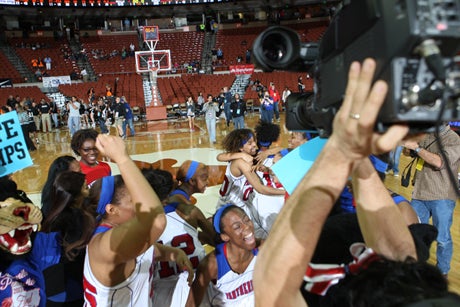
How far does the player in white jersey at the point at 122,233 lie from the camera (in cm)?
140

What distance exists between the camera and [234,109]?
11875 mm

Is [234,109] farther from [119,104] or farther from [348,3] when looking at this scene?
[348,3]

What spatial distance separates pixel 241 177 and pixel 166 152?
6496mm

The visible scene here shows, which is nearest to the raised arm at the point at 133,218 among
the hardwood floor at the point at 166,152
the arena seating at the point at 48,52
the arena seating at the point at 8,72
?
the hardwood floor at the point at 166,152

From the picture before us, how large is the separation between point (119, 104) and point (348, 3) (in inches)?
495

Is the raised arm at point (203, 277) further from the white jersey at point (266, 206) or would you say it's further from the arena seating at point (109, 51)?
the arena seating at point (109, 51)

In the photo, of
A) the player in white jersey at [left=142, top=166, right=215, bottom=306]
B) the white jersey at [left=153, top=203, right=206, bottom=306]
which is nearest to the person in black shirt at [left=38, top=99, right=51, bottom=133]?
the player in white jersey at [left=142, top=166, right=215, bottom=306]

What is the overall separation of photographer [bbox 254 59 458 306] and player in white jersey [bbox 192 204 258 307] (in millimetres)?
1441

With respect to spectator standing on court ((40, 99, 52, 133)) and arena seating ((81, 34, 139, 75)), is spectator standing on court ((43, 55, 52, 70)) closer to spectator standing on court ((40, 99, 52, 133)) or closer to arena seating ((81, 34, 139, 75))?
arena seating ((81, 34, 139, 75))

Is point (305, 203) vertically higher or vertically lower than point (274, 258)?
higher

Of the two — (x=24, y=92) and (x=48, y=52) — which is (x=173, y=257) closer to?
(x=24, y=92)

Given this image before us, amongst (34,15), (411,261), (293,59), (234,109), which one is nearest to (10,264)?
(293,59)

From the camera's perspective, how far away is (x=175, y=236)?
254cm

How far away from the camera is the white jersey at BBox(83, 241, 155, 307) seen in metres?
1.54
